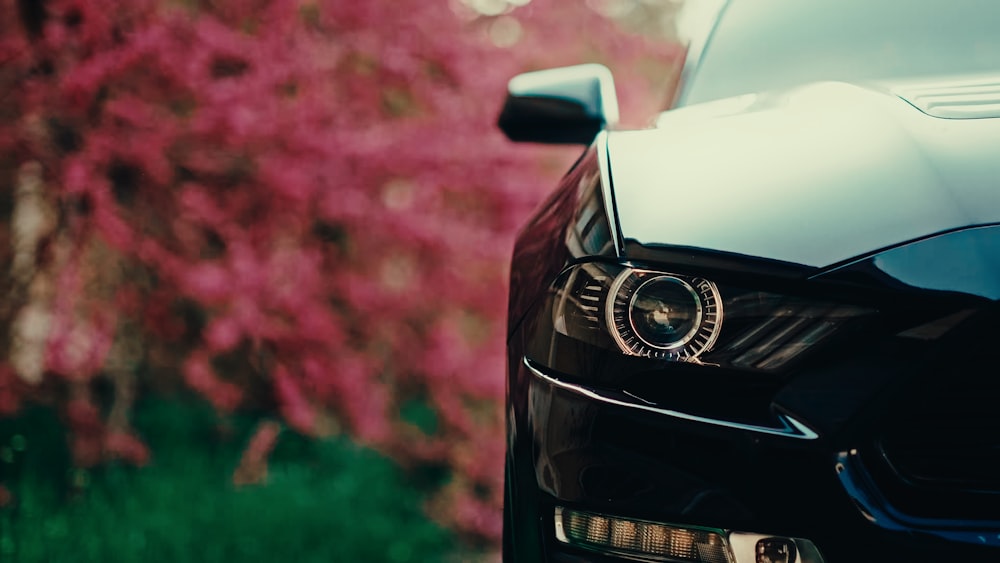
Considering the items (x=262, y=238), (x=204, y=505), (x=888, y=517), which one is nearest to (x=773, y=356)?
(x=888, y=517)

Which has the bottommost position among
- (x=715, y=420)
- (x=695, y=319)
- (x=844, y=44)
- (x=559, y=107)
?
(x=715, y=420)

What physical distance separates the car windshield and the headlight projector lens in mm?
1092

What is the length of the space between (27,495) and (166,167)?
4.20 feet

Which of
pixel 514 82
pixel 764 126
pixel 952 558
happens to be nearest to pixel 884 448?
pixel 952 558

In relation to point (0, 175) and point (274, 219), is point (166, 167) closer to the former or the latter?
point (274, 219)

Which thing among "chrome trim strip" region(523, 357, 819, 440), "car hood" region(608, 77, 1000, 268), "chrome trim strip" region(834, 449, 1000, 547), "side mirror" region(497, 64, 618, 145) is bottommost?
"chrome trim strip" region(834, 449, 1000, 547)

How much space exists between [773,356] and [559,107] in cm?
113

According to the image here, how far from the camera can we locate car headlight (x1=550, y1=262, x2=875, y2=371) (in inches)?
46.3

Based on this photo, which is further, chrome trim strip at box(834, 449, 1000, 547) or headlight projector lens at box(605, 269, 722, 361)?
headlight projector lens at box(605, 269, 722, 361)

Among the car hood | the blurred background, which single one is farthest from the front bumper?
the blurred background

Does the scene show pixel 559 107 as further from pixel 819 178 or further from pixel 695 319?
pixel 695 319

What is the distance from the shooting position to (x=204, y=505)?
3.54 m

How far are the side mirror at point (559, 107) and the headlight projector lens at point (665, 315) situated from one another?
100 centimetres

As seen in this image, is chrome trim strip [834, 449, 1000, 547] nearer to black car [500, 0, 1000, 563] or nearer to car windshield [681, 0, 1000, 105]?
black car [500, 0, 1000, 563]
